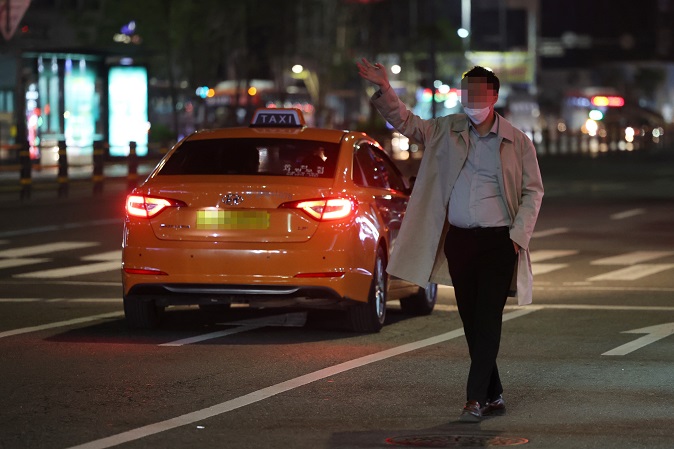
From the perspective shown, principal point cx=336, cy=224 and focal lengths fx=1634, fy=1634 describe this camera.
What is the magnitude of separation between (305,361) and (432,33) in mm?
28206

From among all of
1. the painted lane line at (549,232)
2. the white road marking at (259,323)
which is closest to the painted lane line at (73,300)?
the white road marking at (259,323)

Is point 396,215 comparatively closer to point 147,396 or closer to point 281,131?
point 281,131

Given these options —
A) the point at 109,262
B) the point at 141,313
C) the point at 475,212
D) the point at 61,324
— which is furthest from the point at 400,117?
the point at 109,262

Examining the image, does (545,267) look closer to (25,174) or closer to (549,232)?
(549,232)

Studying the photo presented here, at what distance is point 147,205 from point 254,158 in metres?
0.92

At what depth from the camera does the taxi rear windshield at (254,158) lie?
11633 mm

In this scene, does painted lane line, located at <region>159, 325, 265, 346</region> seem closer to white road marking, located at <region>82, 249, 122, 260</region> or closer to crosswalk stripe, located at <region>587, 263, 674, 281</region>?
crosswalk stripe, located at <region>587, 263, 674, 281</region>

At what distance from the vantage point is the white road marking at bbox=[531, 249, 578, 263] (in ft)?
61.1

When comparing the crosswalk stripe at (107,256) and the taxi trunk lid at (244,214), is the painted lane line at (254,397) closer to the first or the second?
the taxi trunk lid at (244,214)

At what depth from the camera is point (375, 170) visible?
491 inches

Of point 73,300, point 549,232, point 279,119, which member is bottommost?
point 549,232

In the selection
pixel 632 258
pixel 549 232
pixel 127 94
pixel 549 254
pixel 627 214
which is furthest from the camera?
pixel 127 94

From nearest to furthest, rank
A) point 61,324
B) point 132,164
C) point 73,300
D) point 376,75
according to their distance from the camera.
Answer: point 376,75, point 61,324, point 73,300, point 132,164

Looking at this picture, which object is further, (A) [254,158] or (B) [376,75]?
(A) [254,158]
